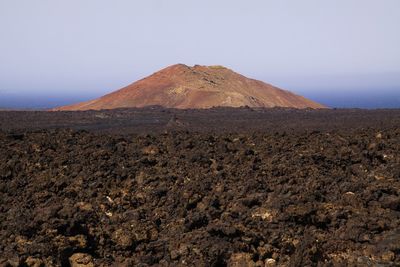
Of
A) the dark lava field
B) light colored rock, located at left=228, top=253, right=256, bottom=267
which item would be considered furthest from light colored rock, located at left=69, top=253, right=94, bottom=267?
light colored rock, located at left=228, top=253, right=256, bottom=267

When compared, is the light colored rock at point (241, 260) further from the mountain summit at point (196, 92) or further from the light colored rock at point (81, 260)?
the mountain summit at point (196, 92)

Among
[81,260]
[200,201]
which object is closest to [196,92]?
[200,201]

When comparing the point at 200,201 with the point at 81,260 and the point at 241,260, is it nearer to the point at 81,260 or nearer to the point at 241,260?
the point at 241,260

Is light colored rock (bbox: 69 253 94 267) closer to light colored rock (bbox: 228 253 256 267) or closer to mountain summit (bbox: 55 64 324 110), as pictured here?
light colored rock (bbox: 228 253 256 267)

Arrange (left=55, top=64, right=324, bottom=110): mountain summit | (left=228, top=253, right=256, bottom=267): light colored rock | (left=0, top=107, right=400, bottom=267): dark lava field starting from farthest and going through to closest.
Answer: (left=55, top=64, right=324, bottom=110): mountain summit < (left=0, top=107, right=400, bottom=267): dark lava field < (left=228, top=253, right=256, bottom=267): light colored rock

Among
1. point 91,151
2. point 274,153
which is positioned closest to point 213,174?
point 274,153

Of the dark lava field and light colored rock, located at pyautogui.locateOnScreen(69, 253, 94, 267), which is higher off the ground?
the dark lava field

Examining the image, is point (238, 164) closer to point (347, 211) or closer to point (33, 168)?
point (347, 211)
